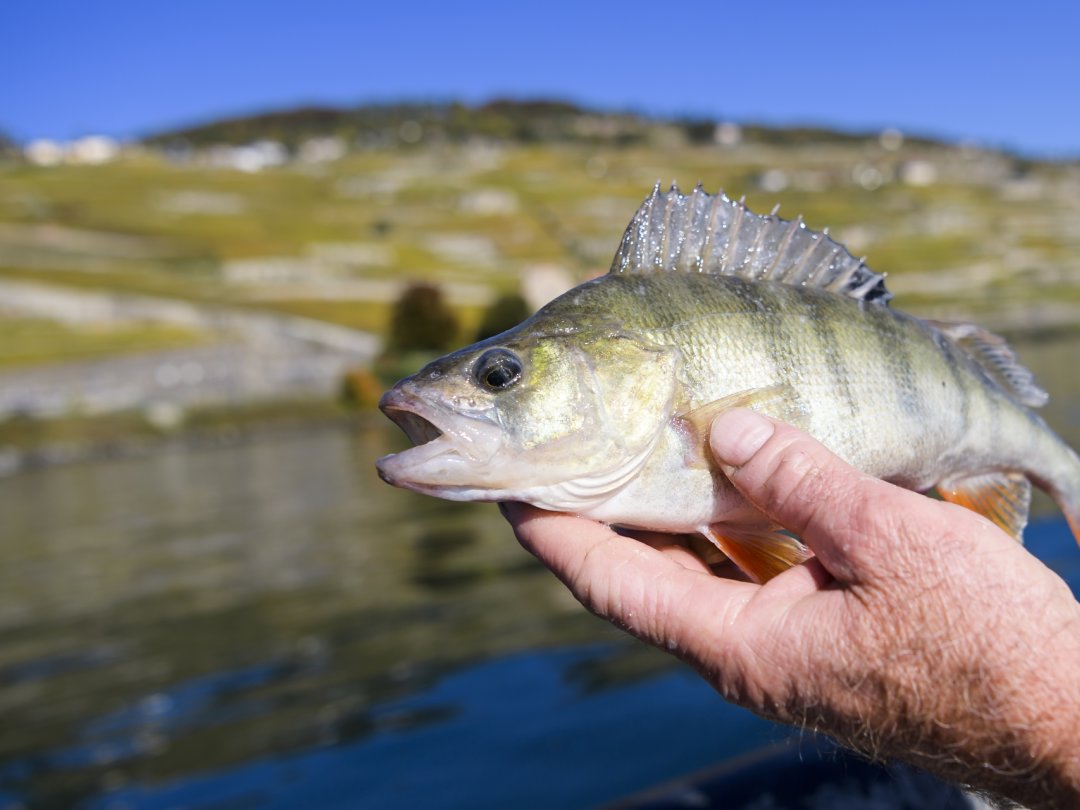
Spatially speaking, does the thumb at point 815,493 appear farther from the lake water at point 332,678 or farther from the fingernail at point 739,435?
the lake water at point 332,678

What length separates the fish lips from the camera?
104 inches

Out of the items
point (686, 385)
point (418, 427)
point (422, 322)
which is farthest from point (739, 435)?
point (422, 322)

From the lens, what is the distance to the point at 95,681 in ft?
32.4

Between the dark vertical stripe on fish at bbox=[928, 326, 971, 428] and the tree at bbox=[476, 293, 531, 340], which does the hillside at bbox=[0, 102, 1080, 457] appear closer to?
the tree at bbox=[476, 293, 531, 340]

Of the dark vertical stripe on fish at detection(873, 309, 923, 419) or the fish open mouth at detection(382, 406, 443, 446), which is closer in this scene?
the fish open mouth at detection(382, 406, 443, 446)

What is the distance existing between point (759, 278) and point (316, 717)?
6480 mm

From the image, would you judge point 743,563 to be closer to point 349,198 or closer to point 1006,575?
point 1006,575

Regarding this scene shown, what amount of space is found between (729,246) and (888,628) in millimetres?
1371

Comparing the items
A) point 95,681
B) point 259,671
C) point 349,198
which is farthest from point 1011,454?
point 349,198

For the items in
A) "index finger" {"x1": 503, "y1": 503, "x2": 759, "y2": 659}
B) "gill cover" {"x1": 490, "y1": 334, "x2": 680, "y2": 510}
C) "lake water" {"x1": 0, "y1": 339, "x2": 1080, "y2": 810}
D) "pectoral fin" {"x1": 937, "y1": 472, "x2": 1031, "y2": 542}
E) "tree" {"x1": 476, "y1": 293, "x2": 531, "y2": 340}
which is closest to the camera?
"index finger" {"x1": 503, "y1": 503, "x2": 759, "y2": 659}

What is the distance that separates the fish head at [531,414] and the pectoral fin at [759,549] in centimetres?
34


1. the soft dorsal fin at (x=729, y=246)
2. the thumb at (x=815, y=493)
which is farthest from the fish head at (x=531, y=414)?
the soft dorsal fin at (x=729, y=246)

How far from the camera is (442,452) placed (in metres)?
2.66

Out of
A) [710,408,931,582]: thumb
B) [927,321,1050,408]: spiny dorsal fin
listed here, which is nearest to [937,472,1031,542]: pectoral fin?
[927,321,1050,408]: spiny dorsal fin
